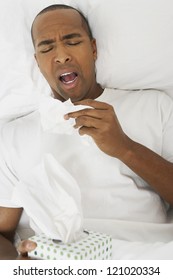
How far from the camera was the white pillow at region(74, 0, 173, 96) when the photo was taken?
110 centimetres

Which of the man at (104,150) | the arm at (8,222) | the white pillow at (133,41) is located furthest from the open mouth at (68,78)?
the arm at (8,222)

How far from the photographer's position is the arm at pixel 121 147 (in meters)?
0.94

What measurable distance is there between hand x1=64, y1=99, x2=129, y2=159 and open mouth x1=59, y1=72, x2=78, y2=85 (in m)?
0.15

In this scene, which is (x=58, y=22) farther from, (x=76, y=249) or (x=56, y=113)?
(x=76, y=249)

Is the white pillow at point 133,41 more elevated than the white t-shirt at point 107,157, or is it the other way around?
the white pillow at point 133,41

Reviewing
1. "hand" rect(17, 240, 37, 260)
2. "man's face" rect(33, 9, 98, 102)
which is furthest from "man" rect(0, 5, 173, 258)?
"hand" rect(17, 240, 37, 260)

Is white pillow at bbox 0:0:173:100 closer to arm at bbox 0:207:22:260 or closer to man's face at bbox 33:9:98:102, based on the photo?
man's face at bbox 33:9:98:102

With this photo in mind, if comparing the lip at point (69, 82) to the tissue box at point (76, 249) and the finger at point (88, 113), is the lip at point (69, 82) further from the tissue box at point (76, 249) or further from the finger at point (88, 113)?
the tissue box at point (76, 249)

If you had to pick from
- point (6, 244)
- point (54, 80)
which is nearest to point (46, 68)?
point (54, 80)

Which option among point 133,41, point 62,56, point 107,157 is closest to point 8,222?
point 107,157

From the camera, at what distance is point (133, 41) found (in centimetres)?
111

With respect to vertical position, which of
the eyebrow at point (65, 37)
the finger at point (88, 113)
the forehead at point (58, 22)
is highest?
the forehead at point (58, 22)

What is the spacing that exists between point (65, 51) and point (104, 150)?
270mm
